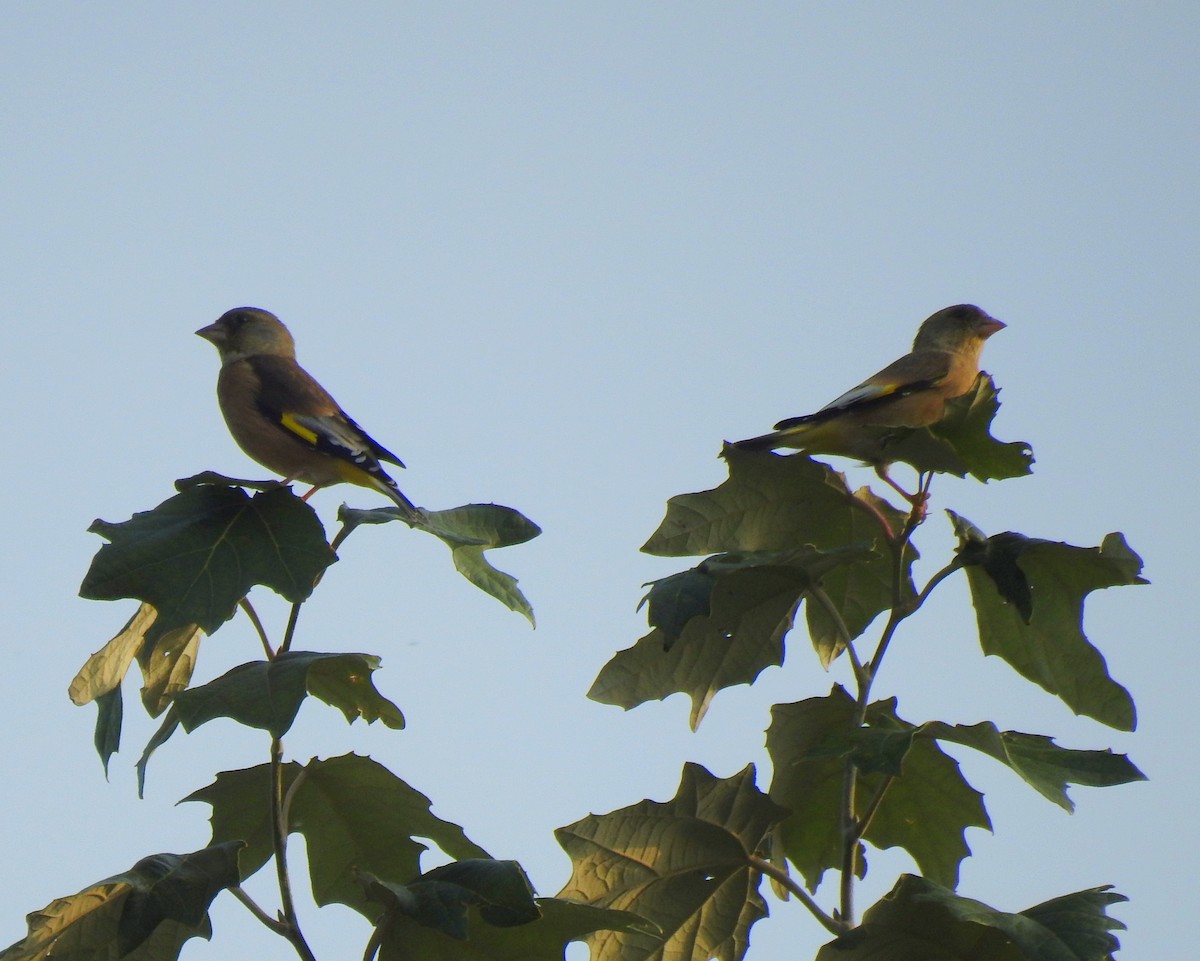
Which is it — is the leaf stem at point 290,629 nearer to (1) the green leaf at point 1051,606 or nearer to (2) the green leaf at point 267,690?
(2) the green leaf at point 267,690

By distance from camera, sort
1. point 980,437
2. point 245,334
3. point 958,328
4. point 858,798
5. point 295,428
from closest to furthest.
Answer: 1. point 980,437
2. point 858,798
3. point 295,428
4. point 245,334
5. point 958,328

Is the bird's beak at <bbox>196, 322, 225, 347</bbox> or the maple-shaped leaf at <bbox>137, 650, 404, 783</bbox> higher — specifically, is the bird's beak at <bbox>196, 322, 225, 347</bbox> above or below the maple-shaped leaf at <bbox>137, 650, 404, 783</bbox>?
above

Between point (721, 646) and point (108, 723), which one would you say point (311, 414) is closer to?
point (108, 723)

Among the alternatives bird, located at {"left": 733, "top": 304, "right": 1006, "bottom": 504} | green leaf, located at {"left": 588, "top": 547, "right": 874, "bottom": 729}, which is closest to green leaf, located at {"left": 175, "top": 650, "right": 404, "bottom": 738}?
green leaf, located at {"left": 588, "top": 547, "right": 874, "bottom": 729}

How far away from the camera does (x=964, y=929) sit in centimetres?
247

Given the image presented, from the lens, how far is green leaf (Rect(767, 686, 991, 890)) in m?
2.86

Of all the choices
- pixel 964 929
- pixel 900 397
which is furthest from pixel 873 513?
pixel 900 397

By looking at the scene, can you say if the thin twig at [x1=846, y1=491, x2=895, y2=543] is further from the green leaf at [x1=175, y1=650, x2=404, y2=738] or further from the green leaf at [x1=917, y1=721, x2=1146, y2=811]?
the green leaf at [x1=175, y1=650, x2=404, y2=738]

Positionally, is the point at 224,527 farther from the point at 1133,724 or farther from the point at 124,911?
the point at 1133,724

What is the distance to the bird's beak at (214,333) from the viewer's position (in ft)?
18.9

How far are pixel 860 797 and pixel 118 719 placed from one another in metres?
1.68

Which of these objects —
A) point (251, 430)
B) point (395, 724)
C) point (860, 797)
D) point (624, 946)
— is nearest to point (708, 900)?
point (624, 946)

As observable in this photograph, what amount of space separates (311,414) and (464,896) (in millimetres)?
2435

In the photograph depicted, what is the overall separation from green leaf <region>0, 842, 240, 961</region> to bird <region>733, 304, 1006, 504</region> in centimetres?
177
